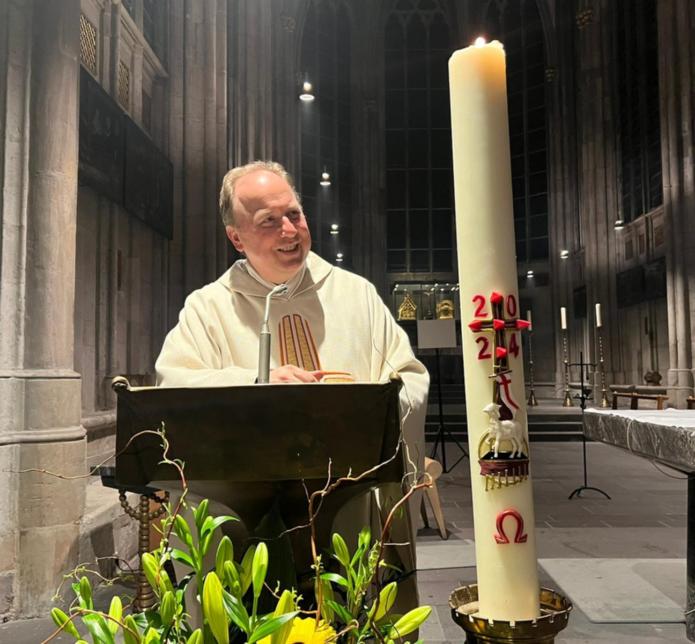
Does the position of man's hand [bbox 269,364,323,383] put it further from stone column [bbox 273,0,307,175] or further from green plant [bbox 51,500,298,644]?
stone column [bbox 273,0,307,175]

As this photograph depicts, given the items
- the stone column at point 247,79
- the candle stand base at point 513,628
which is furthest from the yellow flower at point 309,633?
the stone column at point 247,79

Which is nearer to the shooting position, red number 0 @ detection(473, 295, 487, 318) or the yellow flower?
the yellow flower

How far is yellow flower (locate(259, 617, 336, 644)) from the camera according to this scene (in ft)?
1.93

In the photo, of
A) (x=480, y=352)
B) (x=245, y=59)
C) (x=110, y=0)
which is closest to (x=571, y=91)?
(x=245, y=59)

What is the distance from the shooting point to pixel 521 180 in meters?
22.8

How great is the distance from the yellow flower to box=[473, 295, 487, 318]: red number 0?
41 cm

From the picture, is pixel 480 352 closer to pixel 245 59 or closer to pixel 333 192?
pixel 245 59

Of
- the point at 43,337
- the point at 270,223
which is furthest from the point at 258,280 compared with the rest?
the point at 43,337

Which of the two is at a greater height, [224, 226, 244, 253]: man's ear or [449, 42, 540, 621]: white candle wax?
[224, 226, 244, 253]: man's ear

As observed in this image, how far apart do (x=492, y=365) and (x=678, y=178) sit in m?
14.3

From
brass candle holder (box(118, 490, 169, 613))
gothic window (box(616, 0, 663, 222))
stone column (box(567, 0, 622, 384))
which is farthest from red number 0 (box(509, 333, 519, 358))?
stone column (box(567, 0, 622, 384))

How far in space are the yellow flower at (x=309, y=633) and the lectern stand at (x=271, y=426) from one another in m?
0.41

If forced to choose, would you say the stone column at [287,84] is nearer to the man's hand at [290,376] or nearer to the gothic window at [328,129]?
the gothic window at [328,129]

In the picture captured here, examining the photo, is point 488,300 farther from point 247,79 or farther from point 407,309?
point 407,309
